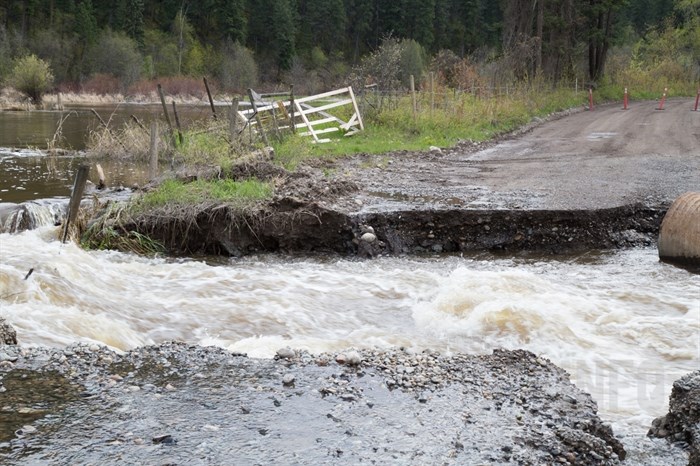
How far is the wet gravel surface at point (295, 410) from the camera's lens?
4.05 m

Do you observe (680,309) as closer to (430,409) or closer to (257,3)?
(430,409)

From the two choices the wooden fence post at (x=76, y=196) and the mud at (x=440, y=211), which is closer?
the wooden fence post at (x=76, y=196)

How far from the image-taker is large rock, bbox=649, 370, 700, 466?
4527 millimetres

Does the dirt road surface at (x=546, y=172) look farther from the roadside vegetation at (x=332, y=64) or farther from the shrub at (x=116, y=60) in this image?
the shrub at (x=116, y=60)

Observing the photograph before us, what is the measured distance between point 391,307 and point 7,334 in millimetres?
3869

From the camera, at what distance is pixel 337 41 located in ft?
379

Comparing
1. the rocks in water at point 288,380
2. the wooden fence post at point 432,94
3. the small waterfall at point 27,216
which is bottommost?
the small waterfall at point 27,216

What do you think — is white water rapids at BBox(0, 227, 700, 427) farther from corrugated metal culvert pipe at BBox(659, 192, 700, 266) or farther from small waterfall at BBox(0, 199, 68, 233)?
small waterfall at BBox(0, 199, 68, 233)

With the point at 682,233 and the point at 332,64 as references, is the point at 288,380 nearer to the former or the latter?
the point at 682,233

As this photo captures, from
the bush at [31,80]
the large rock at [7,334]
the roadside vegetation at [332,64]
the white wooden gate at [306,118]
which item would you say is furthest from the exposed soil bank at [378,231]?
the bush at [31,80]

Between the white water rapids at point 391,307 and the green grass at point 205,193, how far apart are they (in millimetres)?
1148

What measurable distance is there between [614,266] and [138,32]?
9355cm

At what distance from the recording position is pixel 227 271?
9.26 meters

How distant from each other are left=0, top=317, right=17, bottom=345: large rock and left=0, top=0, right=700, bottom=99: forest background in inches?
689
